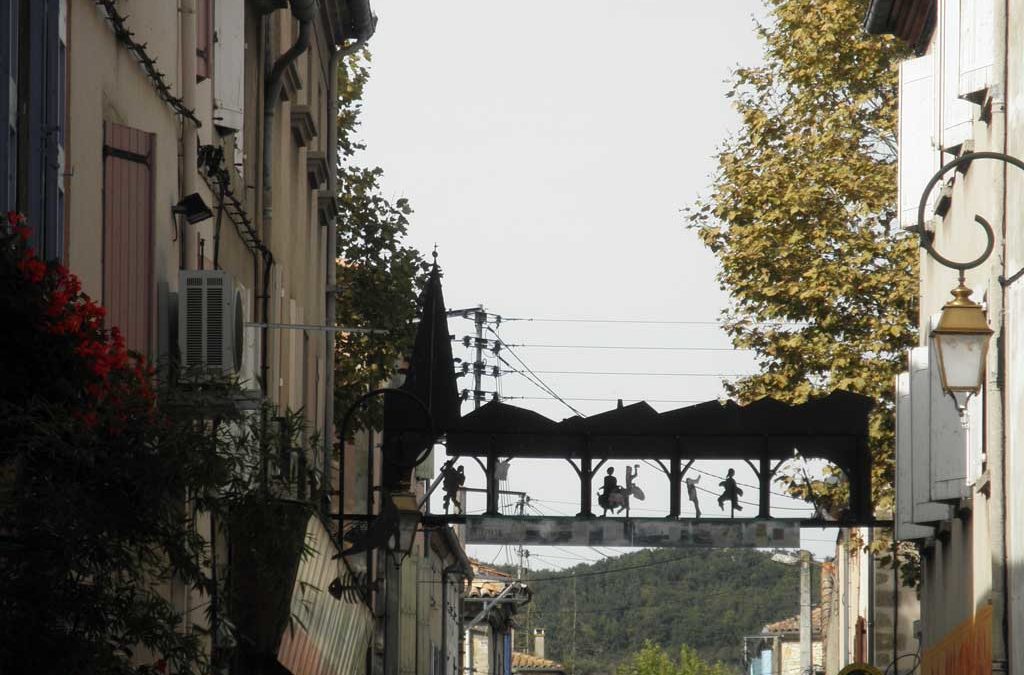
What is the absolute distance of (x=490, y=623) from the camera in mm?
61094

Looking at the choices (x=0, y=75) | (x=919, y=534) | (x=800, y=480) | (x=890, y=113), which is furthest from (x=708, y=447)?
(x=0, y=75)

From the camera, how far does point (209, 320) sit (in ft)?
35.8

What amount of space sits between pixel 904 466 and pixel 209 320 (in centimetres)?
848

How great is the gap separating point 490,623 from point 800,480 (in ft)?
129

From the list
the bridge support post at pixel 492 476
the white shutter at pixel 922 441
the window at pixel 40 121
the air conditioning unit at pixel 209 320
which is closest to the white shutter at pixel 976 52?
the white shutter at pixel 922 441

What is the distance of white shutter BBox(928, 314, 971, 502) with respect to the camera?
15438mm

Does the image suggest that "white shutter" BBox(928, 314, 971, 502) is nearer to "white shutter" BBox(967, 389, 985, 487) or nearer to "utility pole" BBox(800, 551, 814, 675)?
"white shutter" BBox(967, 389, 985, 487)

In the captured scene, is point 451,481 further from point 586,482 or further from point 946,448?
point 946,448

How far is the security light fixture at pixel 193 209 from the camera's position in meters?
11.2

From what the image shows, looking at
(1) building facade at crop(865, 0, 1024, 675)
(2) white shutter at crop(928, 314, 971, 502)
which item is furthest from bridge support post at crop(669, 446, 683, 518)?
(2) white shutter at crop(928, 314, 971, 502)

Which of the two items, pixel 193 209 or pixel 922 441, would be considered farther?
pixel 922 441

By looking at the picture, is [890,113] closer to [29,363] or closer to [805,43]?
[805,43]

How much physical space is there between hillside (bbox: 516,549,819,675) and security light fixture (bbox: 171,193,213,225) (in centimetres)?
10244

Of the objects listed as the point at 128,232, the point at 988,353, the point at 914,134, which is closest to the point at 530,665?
the point at 914,134
